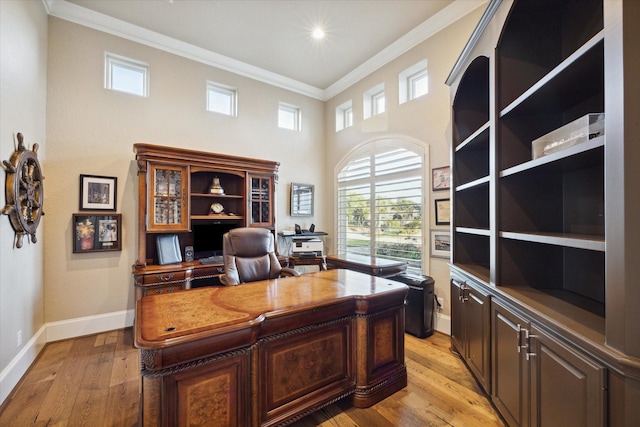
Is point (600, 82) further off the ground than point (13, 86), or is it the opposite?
point (13, 86)

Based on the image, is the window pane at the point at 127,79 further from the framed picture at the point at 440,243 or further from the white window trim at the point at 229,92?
the framed picture at the point at 440,243

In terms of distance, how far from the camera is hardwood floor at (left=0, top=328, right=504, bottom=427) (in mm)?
1912

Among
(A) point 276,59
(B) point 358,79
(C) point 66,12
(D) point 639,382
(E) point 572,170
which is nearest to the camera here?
(D) point 639,382

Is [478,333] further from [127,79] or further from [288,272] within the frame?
[127,79]

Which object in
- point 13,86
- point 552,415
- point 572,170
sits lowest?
point 552,415

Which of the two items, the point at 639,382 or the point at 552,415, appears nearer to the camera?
the point at 639,382

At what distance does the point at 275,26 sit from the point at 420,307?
3.78m

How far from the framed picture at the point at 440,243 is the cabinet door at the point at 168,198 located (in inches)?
121

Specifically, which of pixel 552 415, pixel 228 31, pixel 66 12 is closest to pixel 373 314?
pixel 552 415

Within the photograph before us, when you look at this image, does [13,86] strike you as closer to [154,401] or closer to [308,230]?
[154,401]

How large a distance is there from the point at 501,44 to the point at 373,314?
6.72ft

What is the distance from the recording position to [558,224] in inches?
74.9

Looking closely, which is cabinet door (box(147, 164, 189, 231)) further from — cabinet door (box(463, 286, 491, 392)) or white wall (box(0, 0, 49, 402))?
cabinet door (box(463, 286, 491, 392))

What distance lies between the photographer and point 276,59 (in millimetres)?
4277
